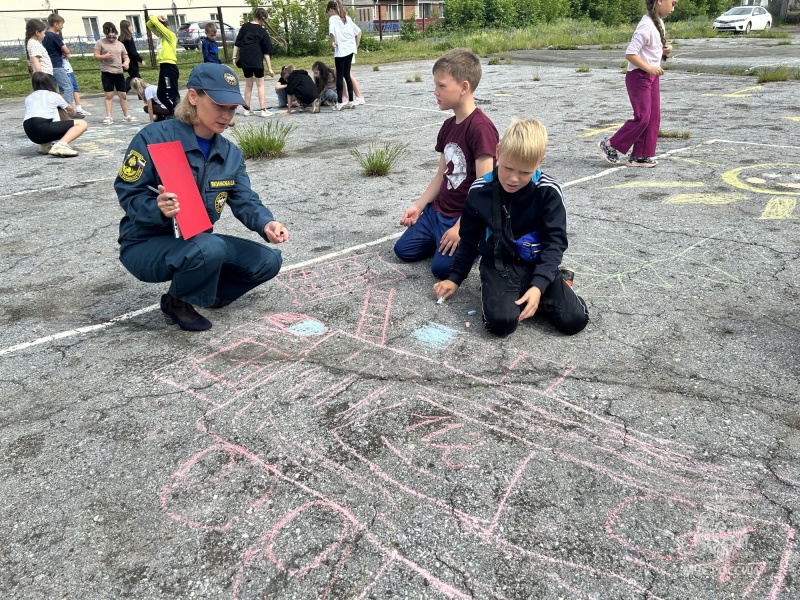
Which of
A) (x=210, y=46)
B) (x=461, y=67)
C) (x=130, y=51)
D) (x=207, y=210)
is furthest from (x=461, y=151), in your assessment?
(x=130, y=51)

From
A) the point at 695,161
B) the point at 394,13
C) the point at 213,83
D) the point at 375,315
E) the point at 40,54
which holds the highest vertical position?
the point at 394,13

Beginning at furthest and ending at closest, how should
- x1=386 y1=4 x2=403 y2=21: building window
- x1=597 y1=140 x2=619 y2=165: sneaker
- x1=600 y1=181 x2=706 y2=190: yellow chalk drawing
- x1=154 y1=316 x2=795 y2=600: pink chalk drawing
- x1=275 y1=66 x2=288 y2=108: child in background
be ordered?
x1=386 y1=4 x2=403 y2=21: building window < x1=275 y1=66 x2=288 y2=108: child in background < x1=597 y1=140 x2=619 y2=165: sneaker < x1=600 y1=181 x2=706 y2=190: yellow chalk drawing < x1=154 y1=316 x2=795 y2=600: pink chalk drawing

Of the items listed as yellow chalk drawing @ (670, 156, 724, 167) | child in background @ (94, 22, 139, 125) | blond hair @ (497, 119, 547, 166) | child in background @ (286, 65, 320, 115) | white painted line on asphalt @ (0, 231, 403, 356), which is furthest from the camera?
child in background @ (286, 65, 320, 115)

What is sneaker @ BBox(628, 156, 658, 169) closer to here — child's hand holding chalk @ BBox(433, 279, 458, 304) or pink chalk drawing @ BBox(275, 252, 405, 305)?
pink chalk drawing @ BBox(275, 252, 405, 305)

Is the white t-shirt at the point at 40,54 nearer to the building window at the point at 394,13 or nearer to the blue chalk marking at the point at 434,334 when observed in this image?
the blue chalk marking at the point at 434,334

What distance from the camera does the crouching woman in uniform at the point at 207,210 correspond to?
10.1 ft

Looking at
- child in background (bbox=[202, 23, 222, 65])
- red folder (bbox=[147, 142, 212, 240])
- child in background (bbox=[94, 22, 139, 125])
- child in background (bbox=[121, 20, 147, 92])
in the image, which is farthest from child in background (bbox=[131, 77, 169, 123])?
red folder (bbox=[147, 142, 212, 240])

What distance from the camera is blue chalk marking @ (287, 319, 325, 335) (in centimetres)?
329

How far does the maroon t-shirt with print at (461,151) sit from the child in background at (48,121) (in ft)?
20.1

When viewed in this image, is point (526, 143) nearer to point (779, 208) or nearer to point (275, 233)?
point (275, 233)

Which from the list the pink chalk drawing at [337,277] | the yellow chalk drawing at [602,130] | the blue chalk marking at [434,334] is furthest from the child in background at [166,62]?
the blue chalk marking at [434,334]

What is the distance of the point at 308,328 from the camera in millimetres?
3334

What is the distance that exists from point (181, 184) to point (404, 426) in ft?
5.40

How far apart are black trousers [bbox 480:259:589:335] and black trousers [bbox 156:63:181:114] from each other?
8690 mm
